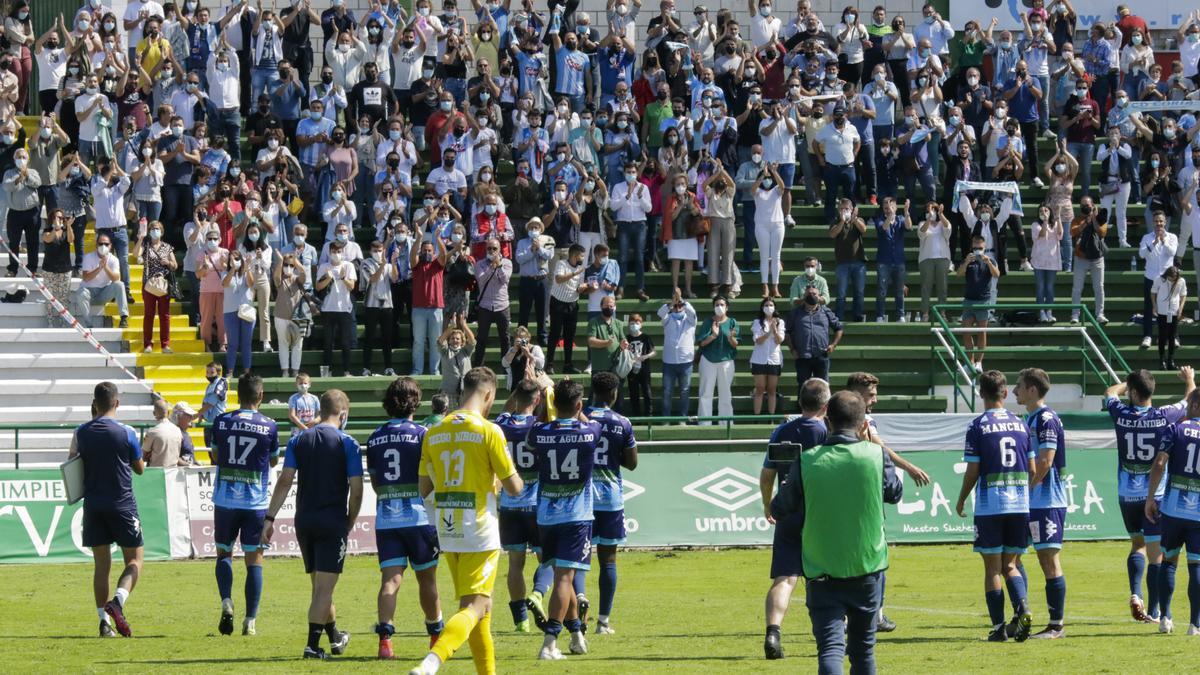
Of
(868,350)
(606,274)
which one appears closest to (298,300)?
(606,274)

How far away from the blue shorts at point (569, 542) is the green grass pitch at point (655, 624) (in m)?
0.72

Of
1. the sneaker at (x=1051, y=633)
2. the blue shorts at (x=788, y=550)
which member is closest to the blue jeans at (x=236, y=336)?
the blue shorts at (x=788, y=550)

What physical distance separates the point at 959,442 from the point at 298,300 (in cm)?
979

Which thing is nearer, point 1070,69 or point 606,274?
point 606,274

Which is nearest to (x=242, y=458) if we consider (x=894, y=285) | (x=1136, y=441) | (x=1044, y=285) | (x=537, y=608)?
(x=537, y=608)

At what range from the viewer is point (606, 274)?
2670 centimetres

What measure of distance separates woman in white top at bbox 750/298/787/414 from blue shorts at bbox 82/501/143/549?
520 inches

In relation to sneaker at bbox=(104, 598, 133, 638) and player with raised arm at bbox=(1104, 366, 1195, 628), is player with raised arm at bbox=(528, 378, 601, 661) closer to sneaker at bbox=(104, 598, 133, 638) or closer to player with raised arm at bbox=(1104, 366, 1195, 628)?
sneaker at bbox=(104, 598, 133, 638)

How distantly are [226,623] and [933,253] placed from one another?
1690cm

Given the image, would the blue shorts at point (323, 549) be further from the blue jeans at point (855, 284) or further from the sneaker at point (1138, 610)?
the blue jeans at point (855, 284)

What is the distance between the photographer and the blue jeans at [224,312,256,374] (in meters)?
25.8

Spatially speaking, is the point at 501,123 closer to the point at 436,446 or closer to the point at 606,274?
the point at 606,274

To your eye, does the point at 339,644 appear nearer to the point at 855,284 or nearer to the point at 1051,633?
the point at 1051,633

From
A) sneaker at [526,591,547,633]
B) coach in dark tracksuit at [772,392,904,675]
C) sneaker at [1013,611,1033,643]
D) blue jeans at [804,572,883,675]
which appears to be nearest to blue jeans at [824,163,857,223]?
sneaker at [1013,611,1033,643]
